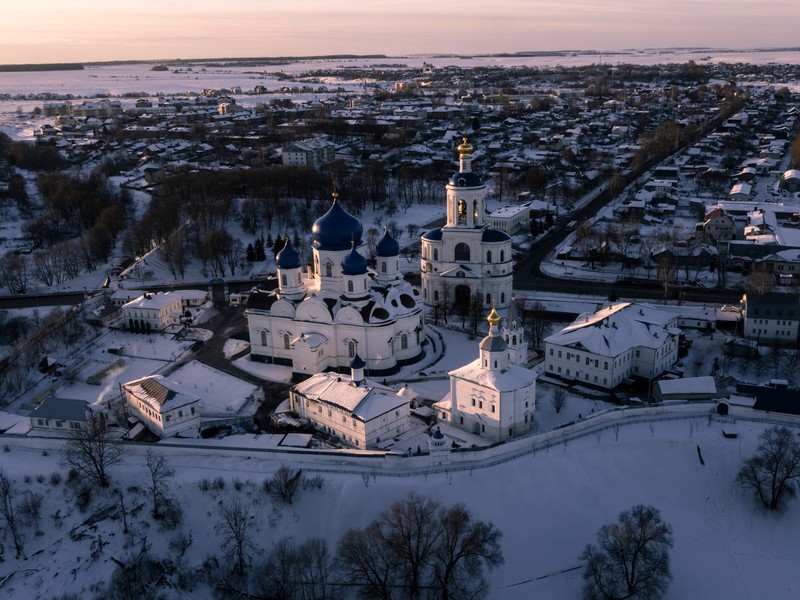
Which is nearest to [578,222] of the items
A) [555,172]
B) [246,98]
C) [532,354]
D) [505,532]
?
[555,172]

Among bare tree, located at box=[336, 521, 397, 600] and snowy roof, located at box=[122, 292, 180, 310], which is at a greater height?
snowy roof, located at box=[122, 292, 180, 310]

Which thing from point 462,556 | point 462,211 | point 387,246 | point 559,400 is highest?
point 462,211

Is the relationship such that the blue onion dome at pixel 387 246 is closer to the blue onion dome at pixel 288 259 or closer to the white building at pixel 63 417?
the blue onion dome at pixel 288 259

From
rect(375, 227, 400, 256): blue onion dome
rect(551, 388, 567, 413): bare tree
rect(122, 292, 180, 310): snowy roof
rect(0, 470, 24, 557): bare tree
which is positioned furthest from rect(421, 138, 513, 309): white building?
rect(0, 470, 24, 557): bare tree

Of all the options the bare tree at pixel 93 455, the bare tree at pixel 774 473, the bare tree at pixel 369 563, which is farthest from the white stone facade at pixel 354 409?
the bare tree at pixel 774 473

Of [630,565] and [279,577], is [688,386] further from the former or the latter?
[279,577]

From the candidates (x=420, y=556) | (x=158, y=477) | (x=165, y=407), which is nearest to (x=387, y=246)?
(x=165, y=407)

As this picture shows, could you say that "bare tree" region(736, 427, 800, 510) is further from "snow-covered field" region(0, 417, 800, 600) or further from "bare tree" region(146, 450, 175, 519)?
"bare tree" region(146, 450, 175, 519)

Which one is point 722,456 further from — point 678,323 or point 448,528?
point 678,323
